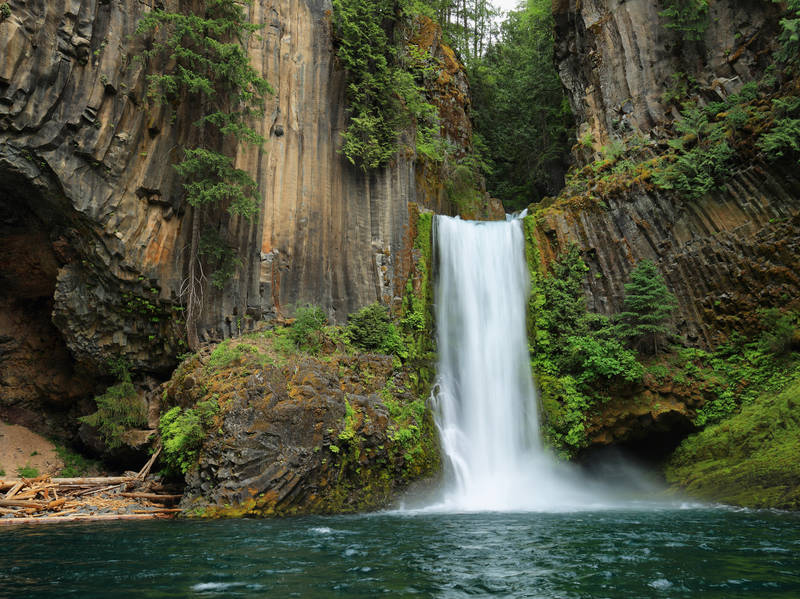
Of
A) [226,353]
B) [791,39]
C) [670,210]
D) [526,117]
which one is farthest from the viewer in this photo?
[526,117]

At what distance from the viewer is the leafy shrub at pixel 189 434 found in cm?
1175

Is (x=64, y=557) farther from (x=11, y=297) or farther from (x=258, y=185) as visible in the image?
(x=11, y=297)

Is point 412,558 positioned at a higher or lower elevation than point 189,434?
lower

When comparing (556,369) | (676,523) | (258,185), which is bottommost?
(676,523)

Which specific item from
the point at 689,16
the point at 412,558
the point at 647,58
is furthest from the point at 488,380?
the point at 689,16

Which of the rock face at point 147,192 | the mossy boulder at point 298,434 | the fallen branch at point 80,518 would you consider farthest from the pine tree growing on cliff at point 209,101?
the fallen branch at point 80,518

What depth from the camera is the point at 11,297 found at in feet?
58.7

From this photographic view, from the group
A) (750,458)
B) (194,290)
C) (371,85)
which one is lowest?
(750,458)

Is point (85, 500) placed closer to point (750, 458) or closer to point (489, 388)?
point (489, 388)

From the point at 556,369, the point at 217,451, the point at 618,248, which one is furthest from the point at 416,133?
the point at 217,451

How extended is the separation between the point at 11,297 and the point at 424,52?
2026cm

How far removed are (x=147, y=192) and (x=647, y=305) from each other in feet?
52.4

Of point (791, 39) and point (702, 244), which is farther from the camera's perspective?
point (702, 244)

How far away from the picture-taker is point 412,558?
22.0 ft
